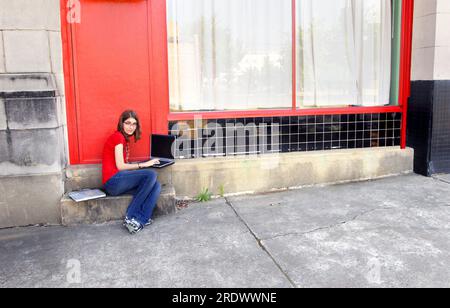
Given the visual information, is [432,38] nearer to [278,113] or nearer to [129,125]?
[278,113]

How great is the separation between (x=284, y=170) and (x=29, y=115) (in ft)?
10.5

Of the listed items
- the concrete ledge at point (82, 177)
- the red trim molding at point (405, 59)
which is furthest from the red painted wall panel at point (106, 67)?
the red trim molding at point (405, 59)

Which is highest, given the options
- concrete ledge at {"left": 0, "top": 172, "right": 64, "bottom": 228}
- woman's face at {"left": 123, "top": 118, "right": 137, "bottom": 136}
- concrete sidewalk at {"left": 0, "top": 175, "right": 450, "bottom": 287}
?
woman's face at {"left": 123, "top": 118, "right": 137, "bottom": 136}

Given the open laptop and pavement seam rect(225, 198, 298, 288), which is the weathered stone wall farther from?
pavement seam rect(225, 198, 298, 288)

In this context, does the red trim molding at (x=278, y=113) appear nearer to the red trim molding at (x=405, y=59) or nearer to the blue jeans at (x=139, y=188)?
the red trim molding at (x=405, y=59)

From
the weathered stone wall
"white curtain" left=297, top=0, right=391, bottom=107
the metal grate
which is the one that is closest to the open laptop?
the metal grate

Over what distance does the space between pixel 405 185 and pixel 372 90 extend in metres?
1.46

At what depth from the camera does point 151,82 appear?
5.17 meters

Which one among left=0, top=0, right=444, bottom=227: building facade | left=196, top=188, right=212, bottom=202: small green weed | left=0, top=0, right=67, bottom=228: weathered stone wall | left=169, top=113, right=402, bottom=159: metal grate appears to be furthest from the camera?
left=169, top=113, right=402, bottom=159: metal grate

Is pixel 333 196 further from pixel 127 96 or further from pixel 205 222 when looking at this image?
pixel 127 96

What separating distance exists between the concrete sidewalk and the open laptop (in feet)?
2.13

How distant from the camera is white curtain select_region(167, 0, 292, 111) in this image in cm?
539

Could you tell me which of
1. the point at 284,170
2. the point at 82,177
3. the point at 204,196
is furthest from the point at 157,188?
the point at 284,170
